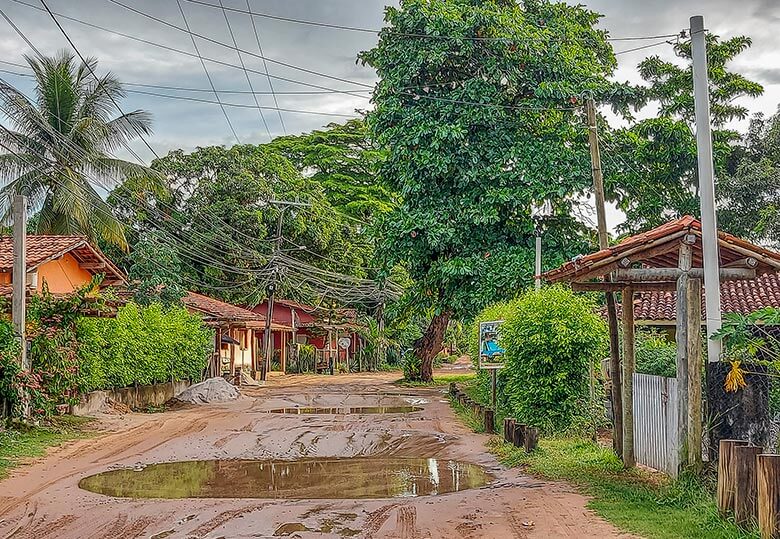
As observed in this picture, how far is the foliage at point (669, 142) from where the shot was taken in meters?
26.0

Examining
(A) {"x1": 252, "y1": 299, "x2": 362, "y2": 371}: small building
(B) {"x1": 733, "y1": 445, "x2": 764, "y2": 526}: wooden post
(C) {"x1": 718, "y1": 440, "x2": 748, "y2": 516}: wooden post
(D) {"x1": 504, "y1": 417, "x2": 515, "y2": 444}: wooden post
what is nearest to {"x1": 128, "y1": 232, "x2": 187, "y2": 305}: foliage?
(A) {"x1": 252, "y1": 299, "x2": 362, "y2": 371}: small building

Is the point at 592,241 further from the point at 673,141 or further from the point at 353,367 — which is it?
the point at 353,367

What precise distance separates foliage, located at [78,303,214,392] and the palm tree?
4.52 metres

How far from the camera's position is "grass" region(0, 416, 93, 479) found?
13938 millimetres

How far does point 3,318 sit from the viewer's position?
58.0 feet

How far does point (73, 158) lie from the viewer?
29062 millimetres

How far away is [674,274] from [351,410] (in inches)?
604

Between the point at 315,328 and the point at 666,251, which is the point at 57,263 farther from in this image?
the point at 315,328

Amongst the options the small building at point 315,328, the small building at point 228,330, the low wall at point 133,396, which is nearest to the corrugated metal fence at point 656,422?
the low wall at point 133,396

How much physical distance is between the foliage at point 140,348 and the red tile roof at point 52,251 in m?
2.67

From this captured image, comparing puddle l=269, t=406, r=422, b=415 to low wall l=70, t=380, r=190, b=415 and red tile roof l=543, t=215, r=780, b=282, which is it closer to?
low wall l=70, t=380, r=190, b=415

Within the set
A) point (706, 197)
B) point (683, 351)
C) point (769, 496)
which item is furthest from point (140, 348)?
point (769, 496)

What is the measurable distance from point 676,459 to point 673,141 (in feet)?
61.9

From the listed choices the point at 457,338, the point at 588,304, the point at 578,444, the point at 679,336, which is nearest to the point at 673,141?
the point at 588,304
